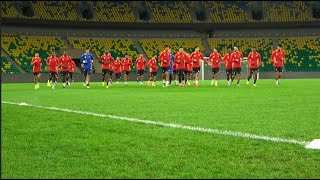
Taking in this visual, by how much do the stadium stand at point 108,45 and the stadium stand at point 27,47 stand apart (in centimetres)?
192

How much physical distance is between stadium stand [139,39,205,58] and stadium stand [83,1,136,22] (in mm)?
3534

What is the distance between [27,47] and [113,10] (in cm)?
1303

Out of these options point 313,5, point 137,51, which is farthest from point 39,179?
point 313,5

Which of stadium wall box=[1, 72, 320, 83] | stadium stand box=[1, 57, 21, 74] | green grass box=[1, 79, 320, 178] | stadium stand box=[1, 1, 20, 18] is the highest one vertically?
stadium stand box=[1, 1, 20, 18]

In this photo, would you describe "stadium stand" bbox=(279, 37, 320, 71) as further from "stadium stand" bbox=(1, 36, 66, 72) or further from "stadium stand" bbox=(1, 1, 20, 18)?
"stadium stand" bbox=(1, 1, 20, 18)

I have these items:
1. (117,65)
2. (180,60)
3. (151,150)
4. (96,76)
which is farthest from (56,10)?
(151,150)

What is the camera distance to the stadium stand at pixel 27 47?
45500 mm

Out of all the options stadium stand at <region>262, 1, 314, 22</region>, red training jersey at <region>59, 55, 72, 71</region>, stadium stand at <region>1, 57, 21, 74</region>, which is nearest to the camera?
red training jersey at <region>59, 55, 72, 71</region>

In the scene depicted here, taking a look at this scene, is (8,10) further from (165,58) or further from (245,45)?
(165,58)

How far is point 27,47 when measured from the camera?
159 feet

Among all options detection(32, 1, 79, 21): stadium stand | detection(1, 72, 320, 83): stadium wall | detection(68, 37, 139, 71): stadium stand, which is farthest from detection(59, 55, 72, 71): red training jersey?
detection(32, 1, 79, 21): stadium stand

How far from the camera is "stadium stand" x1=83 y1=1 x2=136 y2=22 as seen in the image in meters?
56.0

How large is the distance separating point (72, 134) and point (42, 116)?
2.44m

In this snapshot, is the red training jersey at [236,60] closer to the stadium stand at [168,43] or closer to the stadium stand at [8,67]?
the stadium stand at [8,67]
